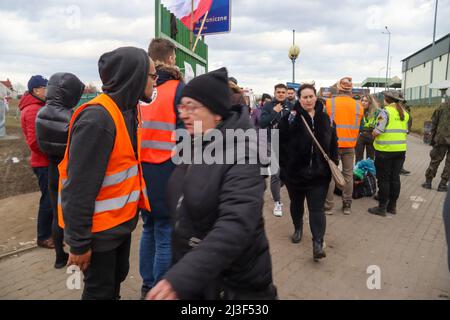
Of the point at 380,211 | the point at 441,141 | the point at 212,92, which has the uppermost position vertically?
the point at 212,92

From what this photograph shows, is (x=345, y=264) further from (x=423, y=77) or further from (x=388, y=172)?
(x=423, y=77)

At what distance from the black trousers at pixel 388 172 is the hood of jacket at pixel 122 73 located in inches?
182

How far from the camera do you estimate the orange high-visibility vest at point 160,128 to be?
9.24 ft

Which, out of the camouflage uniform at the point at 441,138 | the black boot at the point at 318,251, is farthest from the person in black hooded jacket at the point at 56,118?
the camouflage uniform at the point at 441,138

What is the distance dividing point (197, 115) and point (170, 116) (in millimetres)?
1143

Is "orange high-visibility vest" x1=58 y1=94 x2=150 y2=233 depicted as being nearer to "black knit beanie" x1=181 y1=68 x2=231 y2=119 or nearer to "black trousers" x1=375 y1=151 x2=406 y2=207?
"black knit beanie" x1=181 y1=68 x2=231 y2=119

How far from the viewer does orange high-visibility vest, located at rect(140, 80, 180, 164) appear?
2.82 m

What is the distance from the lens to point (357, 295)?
10.8ft

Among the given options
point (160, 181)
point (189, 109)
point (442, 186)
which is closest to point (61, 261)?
point (160, 181)

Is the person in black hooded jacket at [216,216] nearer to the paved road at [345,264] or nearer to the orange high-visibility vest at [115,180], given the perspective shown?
the orange high-visibility vest at [115,180]

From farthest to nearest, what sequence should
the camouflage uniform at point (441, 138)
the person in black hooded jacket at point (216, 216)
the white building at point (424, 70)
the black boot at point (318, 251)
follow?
the white building at point (424, 70) < the camouflage uniform at point (441, 138) < the black boot at point (318, 251) < the person in black hooded jacket at point (216, 216)

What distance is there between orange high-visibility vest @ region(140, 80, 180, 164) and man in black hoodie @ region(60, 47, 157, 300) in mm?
397

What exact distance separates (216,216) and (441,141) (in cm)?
751

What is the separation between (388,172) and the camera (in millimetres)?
5656
